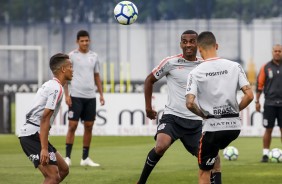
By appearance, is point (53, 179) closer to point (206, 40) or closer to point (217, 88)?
point (217, 88)

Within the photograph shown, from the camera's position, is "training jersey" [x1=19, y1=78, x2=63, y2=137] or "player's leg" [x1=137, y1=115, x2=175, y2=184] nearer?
"training jersey" [x1=19, y1=78, x2=63, y2=137]

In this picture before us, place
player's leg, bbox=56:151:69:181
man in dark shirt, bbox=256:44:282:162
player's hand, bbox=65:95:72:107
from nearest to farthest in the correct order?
player's leg, bbox=56:151:69:181 < player's hand, bbox=65:95:72:107 < man in dark shirt, bbox=256:44:282:162

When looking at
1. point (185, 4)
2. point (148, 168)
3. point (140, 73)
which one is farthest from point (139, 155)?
point (185, 4)

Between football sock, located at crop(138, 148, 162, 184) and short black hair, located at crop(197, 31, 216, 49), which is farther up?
short black hair, located at crop(197, 31, 216, 49)

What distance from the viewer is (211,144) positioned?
35.3 feet

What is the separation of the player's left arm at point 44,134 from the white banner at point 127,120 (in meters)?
14.9

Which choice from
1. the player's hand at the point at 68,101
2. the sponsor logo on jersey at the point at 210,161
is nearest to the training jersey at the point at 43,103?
the sponsor logo on jersey at the point at 210,161

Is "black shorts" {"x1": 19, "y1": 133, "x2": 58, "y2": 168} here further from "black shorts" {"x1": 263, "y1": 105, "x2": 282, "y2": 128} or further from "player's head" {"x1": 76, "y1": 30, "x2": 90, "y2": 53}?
"black shorts" {"x1": 263, "y1": 105, "x2": 282, "y2": 128}

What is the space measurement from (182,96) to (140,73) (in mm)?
41685

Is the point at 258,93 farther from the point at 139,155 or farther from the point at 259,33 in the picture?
the point at 259,33

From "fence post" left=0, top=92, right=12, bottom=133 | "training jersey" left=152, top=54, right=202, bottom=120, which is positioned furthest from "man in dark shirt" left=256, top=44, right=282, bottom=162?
"fence post" left=0, top=92, right=12, bottom=133

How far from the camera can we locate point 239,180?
47.4 feet

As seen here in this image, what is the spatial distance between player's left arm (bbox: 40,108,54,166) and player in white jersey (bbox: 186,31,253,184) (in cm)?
166

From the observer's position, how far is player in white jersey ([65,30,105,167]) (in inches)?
672
